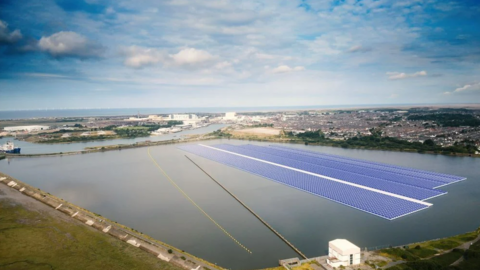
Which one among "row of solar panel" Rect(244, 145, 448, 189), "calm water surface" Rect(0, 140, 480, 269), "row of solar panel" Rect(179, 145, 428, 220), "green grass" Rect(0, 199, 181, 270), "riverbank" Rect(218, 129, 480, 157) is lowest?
"green grass" Rect(0, 199, 181, 270)

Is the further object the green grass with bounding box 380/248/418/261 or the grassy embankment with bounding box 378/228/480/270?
the green grass with bounding box 380/248/418/261

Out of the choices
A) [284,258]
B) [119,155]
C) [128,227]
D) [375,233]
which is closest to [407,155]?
[375,233]

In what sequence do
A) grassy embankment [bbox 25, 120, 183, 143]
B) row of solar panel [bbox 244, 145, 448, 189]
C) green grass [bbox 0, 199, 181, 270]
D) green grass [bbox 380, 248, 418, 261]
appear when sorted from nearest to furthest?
green grass [bbox 380, 248, 418, 261] < green grass [bbox 0, 199, 181, 270] < row of solar panel [bbox 244, 145, 448, 189] < grassy embankment [bbox 25, 120, 183, 143]

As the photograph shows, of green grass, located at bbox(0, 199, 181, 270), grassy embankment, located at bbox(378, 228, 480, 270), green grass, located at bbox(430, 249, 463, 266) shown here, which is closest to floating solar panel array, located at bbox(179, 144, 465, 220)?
grassy embankment, located at bbox(378, 228, 480, 270)

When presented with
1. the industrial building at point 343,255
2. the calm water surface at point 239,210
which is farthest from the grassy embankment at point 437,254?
the industrial building at point 343,255

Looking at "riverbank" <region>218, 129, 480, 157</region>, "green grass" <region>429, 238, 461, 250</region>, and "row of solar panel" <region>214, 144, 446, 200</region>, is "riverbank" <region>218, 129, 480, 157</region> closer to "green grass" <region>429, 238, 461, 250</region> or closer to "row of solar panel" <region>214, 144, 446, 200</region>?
"row of solar panel" <region>214, 144, 446, 200</region>

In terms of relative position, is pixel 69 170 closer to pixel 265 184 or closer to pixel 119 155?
pixel 119 155
